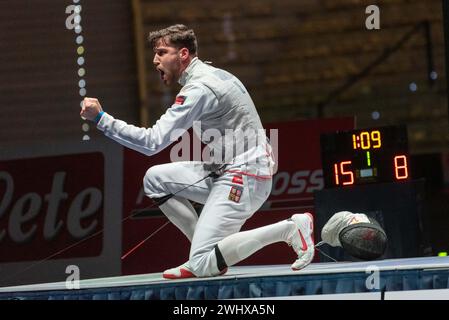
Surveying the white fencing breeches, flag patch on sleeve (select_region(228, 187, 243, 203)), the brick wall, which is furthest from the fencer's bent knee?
the brick wall

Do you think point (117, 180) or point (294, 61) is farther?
point (294, 61)

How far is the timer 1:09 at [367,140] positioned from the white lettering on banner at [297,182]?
170 cm

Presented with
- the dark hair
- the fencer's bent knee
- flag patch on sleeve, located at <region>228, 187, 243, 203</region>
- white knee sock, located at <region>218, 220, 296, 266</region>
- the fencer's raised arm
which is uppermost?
the dark hair

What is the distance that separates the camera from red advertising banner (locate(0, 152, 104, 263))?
9164 millimetres

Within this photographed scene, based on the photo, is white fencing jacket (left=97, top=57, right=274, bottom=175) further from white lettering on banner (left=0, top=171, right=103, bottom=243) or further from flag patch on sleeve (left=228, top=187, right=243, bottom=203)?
white lettering on banner (left=0, top=171, right=103, bottom=243)

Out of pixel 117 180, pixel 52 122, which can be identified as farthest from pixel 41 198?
pixel 52 122

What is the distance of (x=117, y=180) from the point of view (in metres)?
9.23

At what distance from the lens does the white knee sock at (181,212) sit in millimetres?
5656

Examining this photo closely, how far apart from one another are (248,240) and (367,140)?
214 cm

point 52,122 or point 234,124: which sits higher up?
point 52,122

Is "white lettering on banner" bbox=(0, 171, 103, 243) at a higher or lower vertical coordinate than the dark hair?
lower
